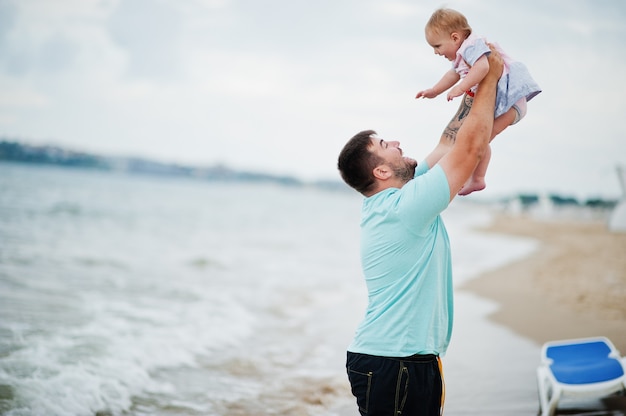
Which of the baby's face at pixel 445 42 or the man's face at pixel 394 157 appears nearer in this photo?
the man's face at pixel 394 157

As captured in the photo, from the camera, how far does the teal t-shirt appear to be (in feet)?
6.94

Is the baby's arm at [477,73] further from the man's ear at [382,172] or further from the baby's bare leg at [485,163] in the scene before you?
the man's ear at [382,172]

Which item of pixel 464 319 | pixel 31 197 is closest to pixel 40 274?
pixel 464 319

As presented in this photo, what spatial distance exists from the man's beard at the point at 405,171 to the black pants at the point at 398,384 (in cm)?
74

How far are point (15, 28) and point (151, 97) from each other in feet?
50.1

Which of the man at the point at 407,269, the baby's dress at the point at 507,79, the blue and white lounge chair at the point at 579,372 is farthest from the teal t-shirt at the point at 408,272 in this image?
the blue and white lounge chair at the point at 579,372

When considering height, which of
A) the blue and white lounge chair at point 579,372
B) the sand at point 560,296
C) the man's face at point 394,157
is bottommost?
the sand at point 560,296

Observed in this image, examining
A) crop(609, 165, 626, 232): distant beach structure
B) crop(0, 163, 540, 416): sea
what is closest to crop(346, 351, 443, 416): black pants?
crop(0, 163, 540, 416): sea

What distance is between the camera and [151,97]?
173 feet

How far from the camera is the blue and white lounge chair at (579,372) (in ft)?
12.7

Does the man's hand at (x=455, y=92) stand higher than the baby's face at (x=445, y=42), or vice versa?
the baby's face at (x=445, y=42)

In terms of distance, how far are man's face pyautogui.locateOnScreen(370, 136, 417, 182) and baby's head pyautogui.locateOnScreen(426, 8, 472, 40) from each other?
0.60 meters

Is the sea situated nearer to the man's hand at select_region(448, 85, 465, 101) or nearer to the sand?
the sand

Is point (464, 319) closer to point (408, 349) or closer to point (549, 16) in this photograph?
point (408, 349)
